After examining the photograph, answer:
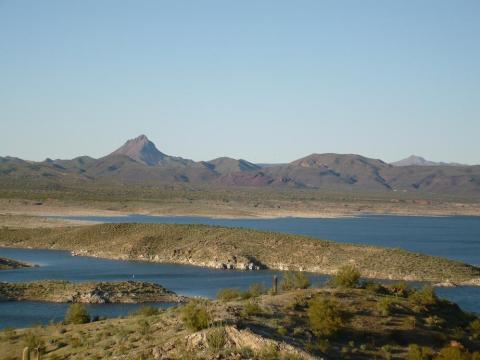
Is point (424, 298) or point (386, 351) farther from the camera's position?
point (424, 298)

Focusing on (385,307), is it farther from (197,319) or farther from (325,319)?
(197,319)

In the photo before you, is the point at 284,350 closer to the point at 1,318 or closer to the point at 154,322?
the point at 154,322

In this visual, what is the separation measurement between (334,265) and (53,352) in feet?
155

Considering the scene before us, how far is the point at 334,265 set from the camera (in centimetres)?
7325

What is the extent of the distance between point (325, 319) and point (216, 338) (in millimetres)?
5064

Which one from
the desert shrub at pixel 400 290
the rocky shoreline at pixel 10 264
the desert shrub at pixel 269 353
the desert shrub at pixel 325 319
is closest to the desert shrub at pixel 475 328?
the desert shrub at pixel 400 290

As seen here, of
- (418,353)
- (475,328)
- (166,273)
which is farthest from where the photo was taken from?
(166,273)

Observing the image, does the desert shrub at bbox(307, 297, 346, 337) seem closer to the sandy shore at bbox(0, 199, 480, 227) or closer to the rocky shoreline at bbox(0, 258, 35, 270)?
the rocky shoreline at bbox(0, 258, 35, 270)

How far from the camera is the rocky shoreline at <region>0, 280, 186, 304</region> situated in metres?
54.2

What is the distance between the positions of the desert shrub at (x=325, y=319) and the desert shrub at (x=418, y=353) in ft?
9.67

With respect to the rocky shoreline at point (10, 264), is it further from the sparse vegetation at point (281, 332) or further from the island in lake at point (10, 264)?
the sparse vegetation at point (281, 332)

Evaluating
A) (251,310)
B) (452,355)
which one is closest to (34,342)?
(251,310)

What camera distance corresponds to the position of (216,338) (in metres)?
24.3

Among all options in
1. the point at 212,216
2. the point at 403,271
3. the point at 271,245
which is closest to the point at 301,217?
the point at 212,216
